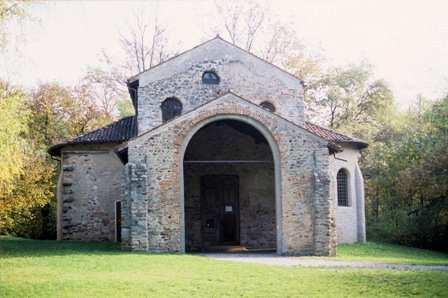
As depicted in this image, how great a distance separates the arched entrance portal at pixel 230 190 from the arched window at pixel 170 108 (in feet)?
5.21

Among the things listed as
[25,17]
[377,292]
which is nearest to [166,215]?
[25,17]

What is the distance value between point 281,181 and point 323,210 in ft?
6.24

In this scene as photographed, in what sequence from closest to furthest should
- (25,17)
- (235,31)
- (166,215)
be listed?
(25,17) < (166,215) < (235,31)

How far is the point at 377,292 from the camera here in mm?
13961

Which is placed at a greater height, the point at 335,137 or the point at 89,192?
the point at 335,137

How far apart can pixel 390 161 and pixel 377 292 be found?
2240cm

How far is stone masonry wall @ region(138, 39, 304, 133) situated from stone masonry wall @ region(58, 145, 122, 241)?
400cm

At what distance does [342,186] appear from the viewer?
104 feet

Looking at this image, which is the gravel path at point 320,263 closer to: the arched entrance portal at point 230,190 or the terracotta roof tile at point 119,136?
the arched entrance portal at point 230,190

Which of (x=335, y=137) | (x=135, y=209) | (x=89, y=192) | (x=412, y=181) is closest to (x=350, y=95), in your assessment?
(x=335, y=137)

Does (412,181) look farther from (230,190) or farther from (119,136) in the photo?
(119,136)

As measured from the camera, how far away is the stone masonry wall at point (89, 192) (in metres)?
30.5

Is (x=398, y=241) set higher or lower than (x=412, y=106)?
A: lower

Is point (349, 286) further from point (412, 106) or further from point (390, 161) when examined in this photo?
point (412, 106)
